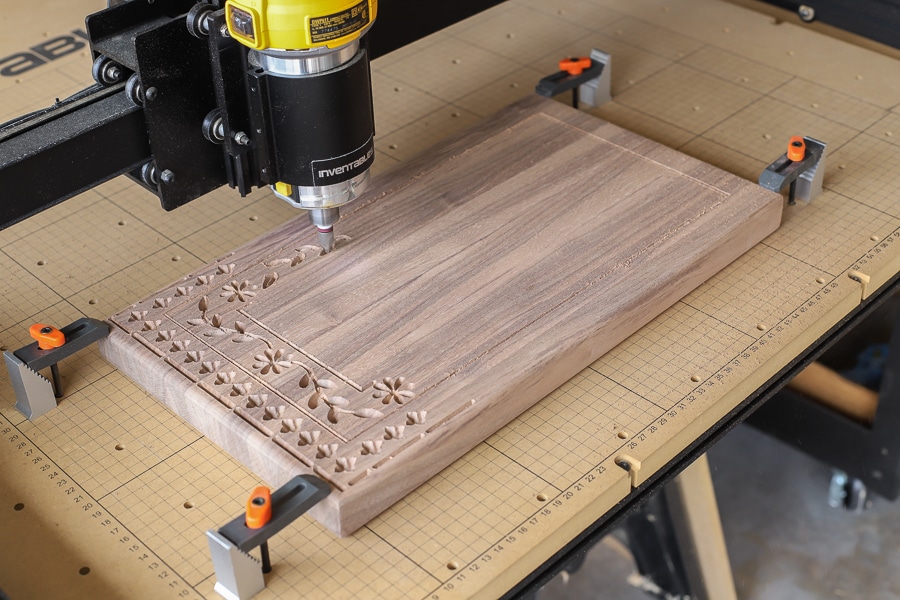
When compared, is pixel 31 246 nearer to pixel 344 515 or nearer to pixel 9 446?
pixel 9 446

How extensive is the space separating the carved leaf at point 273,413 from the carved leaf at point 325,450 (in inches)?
3.0

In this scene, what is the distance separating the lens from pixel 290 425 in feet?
4.28

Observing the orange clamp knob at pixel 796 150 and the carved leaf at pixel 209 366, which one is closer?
the carved leaf at pixel 209 366

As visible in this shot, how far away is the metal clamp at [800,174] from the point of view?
1.69 metres

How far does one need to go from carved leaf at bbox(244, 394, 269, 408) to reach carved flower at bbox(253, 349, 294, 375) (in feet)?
0.14

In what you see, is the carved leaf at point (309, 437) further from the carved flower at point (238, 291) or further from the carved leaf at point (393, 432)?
the carved flower at point (238, 291)

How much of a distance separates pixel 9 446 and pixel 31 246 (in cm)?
46

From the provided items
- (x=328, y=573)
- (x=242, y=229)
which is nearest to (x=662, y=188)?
(x=242, y=229)

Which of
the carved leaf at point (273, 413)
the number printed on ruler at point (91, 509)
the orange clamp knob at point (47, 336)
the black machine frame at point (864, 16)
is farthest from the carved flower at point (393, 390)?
the black machine frame at point (864, 16)

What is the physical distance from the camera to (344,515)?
1223 millimetres

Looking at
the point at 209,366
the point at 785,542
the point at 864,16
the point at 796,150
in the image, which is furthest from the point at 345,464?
the point at 785,542

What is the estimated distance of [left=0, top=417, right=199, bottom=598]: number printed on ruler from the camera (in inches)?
47.9

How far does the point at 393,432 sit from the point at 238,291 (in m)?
0.35

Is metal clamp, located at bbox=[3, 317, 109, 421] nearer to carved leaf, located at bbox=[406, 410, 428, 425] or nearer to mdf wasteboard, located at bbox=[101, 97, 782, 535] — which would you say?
mdf wasteboard, located at bbox=[101, 97, 782, 535]
